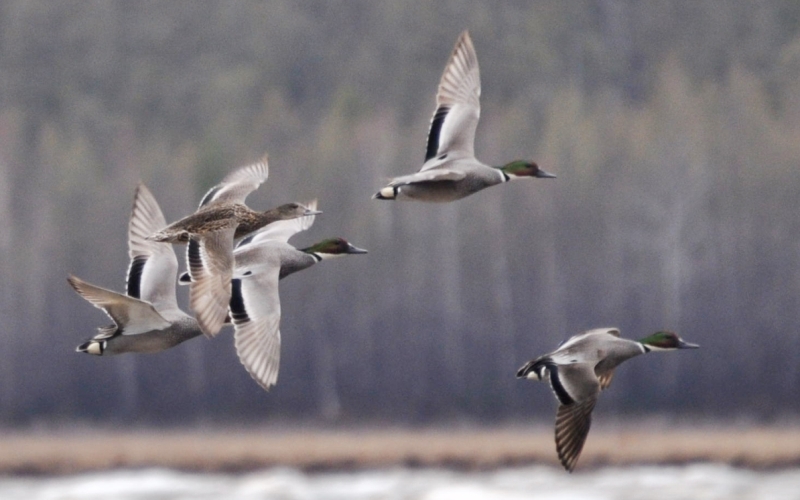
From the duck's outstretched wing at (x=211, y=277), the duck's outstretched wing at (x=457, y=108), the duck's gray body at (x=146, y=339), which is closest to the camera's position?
the duck's outstretched wing at (x=211, y=277)

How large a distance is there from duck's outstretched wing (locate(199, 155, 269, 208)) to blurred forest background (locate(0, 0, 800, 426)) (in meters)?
16.3

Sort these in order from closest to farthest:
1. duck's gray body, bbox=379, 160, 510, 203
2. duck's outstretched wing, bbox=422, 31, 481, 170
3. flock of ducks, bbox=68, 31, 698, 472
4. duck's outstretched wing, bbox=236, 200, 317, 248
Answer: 1. flock of ducks, bbox=68, 31, 698, 472
2. duck's gray body, bbox=379, 160, 510, 203
3. duck's outstretched wing, bbox=236, 200, 317, 248
4. duck's outstretched wing, bbox=422, 31, 481, 170

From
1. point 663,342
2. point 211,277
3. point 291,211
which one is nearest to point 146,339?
point 211,277

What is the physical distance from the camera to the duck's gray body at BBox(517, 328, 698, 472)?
28.2 feet

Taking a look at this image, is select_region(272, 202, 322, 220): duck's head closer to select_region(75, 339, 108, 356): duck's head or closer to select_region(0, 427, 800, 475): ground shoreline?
select_region(75, 339, 108, 356): duck's head

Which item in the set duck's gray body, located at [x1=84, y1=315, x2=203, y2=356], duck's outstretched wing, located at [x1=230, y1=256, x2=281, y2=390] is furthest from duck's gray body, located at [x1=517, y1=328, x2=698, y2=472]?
duck's gray body, located at [x1=84, y1=315, x2=203, y2=356]

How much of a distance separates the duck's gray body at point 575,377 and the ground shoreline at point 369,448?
1112cm

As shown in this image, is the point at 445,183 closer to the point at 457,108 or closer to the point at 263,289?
the point at 457,108

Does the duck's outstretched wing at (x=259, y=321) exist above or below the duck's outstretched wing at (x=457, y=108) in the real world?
below

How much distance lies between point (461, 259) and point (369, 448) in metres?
8.38

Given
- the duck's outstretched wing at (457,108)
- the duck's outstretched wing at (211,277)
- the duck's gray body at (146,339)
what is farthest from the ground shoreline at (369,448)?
the duck's outstretched wing at (211,277)

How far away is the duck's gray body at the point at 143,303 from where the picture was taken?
9.25 m

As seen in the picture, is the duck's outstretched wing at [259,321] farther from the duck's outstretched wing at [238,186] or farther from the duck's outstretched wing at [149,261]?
the duck's outstretched wing at [238,186]

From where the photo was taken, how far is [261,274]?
960 centimetres
